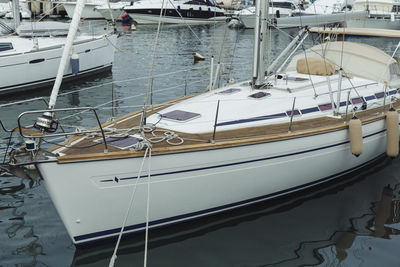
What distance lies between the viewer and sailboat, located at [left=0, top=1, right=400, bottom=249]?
670 centimetres

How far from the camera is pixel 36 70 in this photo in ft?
59.4

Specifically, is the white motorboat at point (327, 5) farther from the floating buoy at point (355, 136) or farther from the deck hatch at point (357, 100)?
the floating buoy at point (355, 136)

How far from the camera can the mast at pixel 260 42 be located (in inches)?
362

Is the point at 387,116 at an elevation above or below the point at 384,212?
above

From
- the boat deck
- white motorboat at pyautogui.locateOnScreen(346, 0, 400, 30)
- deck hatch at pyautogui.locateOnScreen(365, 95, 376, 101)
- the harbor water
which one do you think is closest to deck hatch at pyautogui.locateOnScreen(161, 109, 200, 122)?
the boat deck

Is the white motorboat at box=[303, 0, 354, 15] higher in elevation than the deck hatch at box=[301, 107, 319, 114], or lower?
higher

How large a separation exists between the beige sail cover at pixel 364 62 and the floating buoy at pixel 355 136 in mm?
3128

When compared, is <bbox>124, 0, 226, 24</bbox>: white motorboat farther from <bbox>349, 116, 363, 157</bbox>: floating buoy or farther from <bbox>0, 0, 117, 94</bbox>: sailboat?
<bbox>349, 116, 363, 157</bbox>: floating buoy

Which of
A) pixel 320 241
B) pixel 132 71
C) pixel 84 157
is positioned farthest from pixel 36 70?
pixel 320 241

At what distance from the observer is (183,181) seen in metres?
7.23

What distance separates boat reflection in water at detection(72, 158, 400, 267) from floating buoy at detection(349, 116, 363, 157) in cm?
121

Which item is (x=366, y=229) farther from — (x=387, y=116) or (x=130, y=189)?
(x=130, y=189)

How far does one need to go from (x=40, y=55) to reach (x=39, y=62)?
0.98 feet

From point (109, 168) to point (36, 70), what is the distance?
42.7 ft
